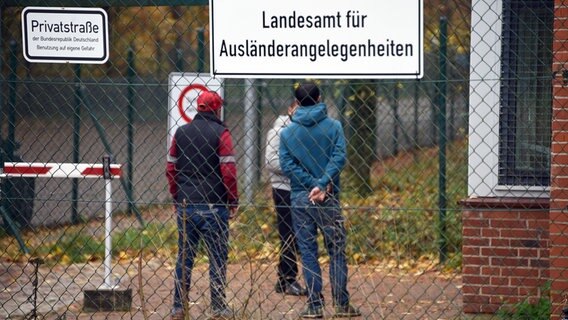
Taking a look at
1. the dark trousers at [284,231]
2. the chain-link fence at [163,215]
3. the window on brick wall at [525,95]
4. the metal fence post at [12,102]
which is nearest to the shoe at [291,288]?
the dark trousers at [284,231]

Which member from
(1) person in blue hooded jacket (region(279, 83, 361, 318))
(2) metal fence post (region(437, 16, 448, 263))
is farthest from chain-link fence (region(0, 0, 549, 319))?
(1) person in blue hooded jacket (region(279, 83, 361, 318))

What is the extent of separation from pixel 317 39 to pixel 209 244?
2.34 metres

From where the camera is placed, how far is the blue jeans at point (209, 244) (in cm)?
700

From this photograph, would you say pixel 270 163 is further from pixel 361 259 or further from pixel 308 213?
pixel 361 259

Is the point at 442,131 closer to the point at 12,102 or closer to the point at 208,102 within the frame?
the point at 208,102

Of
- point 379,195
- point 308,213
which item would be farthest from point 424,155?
point 308,213

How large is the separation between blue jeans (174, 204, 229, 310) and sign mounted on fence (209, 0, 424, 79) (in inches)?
54.6

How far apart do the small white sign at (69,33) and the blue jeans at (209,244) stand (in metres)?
1.33

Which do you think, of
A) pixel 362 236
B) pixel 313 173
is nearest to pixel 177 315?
pixel 313 173

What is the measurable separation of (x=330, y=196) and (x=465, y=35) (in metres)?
4.92

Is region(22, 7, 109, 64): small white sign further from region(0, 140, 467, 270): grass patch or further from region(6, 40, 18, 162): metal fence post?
region(0, 140, 467, 270): grass patch

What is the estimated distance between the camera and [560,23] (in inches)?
247

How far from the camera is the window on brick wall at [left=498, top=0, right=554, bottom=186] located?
24.6ft

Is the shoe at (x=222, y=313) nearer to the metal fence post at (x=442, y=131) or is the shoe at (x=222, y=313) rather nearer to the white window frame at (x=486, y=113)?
the white window frame at (x=486, y=113)
